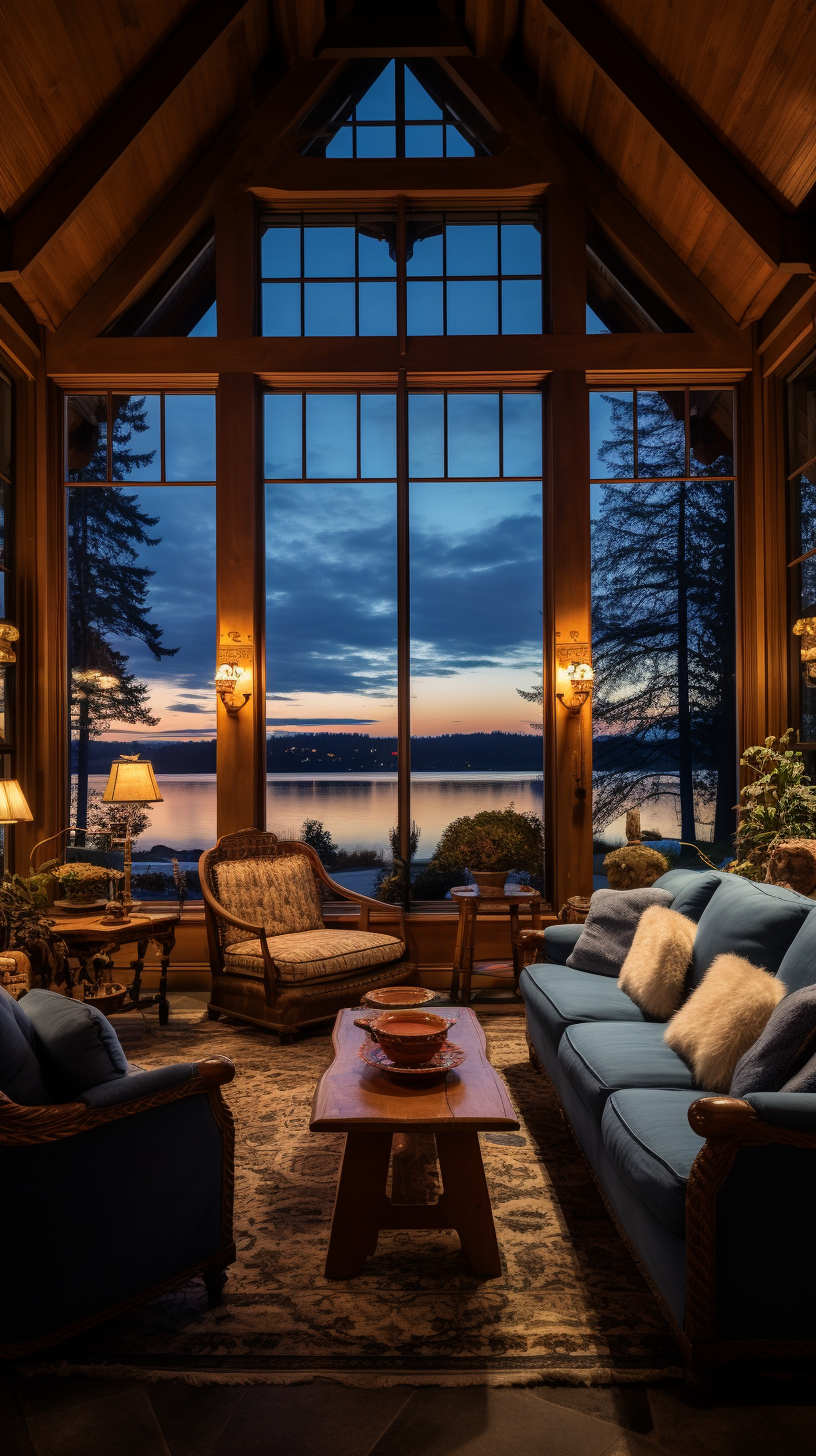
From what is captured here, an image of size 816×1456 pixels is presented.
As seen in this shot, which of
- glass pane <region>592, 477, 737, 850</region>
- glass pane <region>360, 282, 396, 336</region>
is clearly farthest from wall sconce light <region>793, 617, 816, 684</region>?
glass pane <region>360, 282, 396, 336</region>

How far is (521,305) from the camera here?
20.2 feet

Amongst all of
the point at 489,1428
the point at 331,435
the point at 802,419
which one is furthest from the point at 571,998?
the point at 331,435

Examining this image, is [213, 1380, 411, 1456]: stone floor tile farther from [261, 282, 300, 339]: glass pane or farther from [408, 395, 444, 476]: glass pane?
[261, 282, 300, 339]: glass pane

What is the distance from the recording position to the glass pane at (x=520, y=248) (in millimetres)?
6176

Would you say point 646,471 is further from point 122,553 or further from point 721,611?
point 122,553

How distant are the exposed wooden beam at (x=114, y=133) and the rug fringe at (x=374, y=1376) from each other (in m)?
5.36

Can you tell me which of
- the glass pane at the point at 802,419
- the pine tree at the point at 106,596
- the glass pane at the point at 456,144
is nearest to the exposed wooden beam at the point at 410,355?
the pine tree at the point at 106,596

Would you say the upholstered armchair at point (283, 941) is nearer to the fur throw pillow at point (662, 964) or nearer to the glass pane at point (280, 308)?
the fur throw pillow at point (662, 964)

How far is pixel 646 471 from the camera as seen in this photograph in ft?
20.2

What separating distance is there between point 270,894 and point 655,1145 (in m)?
3.51

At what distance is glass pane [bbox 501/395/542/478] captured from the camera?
20.3ft

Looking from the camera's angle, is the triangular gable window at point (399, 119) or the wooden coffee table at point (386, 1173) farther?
the triangular gable window at point (399, 119)

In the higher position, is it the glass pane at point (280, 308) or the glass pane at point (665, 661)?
the glass pane at point (280, 308)

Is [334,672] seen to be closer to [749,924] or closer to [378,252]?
[378,252]
